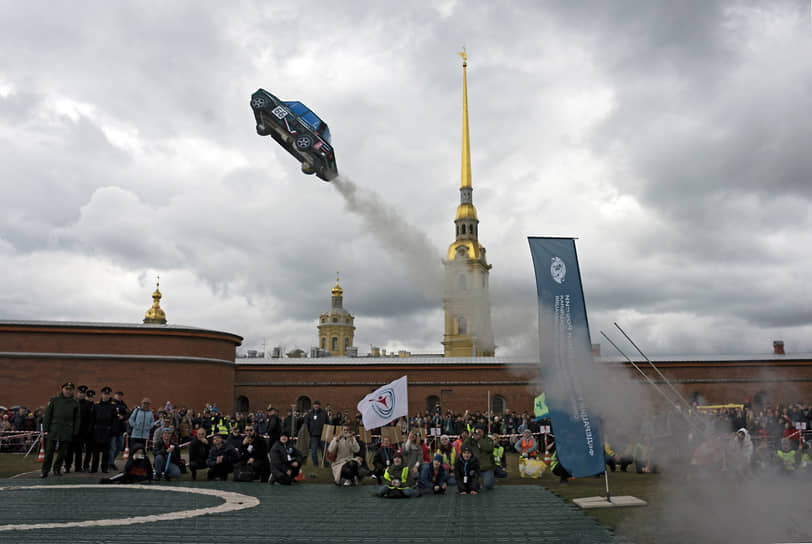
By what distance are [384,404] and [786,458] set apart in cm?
1163

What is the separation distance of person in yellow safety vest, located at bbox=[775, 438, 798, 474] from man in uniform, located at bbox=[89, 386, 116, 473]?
18.4m

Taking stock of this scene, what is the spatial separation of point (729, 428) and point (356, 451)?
1586cm

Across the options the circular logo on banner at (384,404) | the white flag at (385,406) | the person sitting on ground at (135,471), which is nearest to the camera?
the person sitting on ground at (135,471)

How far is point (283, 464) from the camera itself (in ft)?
51.5

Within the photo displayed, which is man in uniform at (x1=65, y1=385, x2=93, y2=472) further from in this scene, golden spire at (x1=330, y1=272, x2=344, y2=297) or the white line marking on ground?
golden spire at (x1=330, y1=272, x2=344, y2=297)

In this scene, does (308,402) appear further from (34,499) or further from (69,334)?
(34,499)

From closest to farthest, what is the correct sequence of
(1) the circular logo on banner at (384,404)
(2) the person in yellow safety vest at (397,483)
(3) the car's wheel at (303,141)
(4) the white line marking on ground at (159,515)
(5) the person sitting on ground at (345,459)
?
(4) the white line marking on ground at (159,515) < (2) the person in yellow safety vest at (397,483) < (5) the person sitting on ground at (345,459) < (1) the circular logo on banner at (384,404) < (3) the car's wheel at (303,141)

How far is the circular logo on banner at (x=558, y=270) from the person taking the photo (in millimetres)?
11633

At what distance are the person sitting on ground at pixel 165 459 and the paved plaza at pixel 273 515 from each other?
1286 mm

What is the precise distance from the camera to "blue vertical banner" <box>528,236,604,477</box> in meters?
11.2

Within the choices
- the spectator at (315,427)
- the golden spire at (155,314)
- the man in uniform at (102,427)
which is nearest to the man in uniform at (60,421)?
the man in uniform at (102,427)

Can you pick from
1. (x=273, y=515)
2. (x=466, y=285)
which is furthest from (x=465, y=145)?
(x=273, y=515)

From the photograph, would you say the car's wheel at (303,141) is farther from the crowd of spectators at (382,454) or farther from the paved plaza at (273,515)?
the paved plaza at (273,515)

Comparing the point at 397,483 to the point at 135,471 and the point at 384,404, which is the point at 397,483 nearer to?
the point at 384,404
